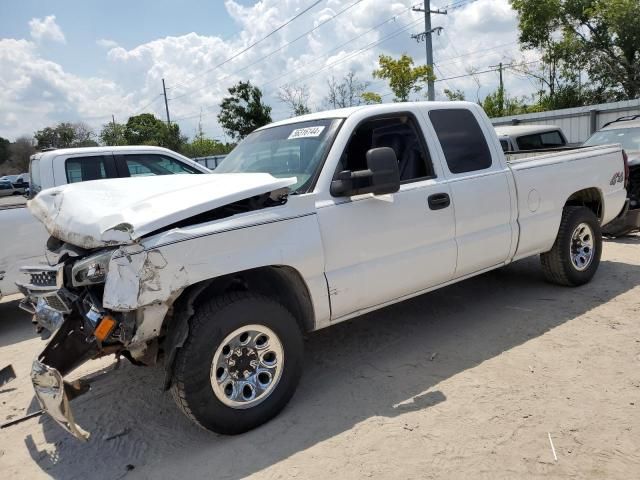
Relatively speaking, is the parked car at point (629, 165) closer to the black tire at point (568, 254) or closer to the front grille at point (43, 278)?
the black tire at point (568, 254)

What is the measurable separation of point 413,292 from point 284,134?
5.50ft

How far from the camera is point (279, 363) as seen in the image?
11.1 ft

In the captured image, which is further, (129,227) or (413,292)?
(413,292)

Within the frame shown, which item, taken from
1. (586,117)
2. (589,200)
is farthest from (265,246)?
(586,117)

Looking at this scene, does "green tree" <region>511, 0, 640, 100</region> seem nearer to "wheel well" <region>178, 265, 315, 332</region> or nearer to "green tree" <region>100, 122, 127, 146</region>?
"wheel well" <region>178, 265, 315, 332</region>

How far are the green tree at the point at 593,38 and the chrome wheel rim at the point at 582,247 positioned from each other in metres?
20.7

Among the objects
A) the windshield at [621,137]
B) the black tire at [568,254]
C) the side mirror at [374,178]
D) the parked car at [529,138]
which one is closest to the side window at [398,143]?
the side mirror at [374,178]

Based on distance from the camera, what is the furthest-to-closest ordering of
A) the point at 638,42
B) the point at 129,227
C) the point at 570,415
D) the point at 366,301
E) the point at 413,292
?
the point at 638,42 < the point at 413,292 < the point at 366,301 < the point at 570,415 < the point at 129,227

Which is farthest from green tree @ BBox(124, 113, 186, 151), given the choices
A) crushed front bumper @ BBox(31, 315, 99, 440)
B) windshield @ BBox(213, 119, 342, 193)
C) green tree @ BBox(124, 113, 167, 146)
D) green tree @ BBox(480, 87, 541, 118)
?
crushed front bumper @ BBox(31, 315, 99, 440)

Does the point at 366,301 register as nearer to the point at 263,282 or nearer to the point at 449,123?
the point at 263,282

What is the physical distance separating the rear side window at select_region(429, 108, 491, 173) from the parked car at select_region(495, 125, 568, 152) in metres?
5.74

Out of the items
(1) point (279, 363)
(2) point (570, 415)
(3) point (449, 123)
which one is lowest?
(2) point (570, 415)

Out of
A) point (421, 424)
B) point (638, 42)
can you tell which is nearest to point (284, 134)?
point (421, 424)

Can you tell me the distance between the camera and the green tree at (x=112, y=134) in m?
51.2
